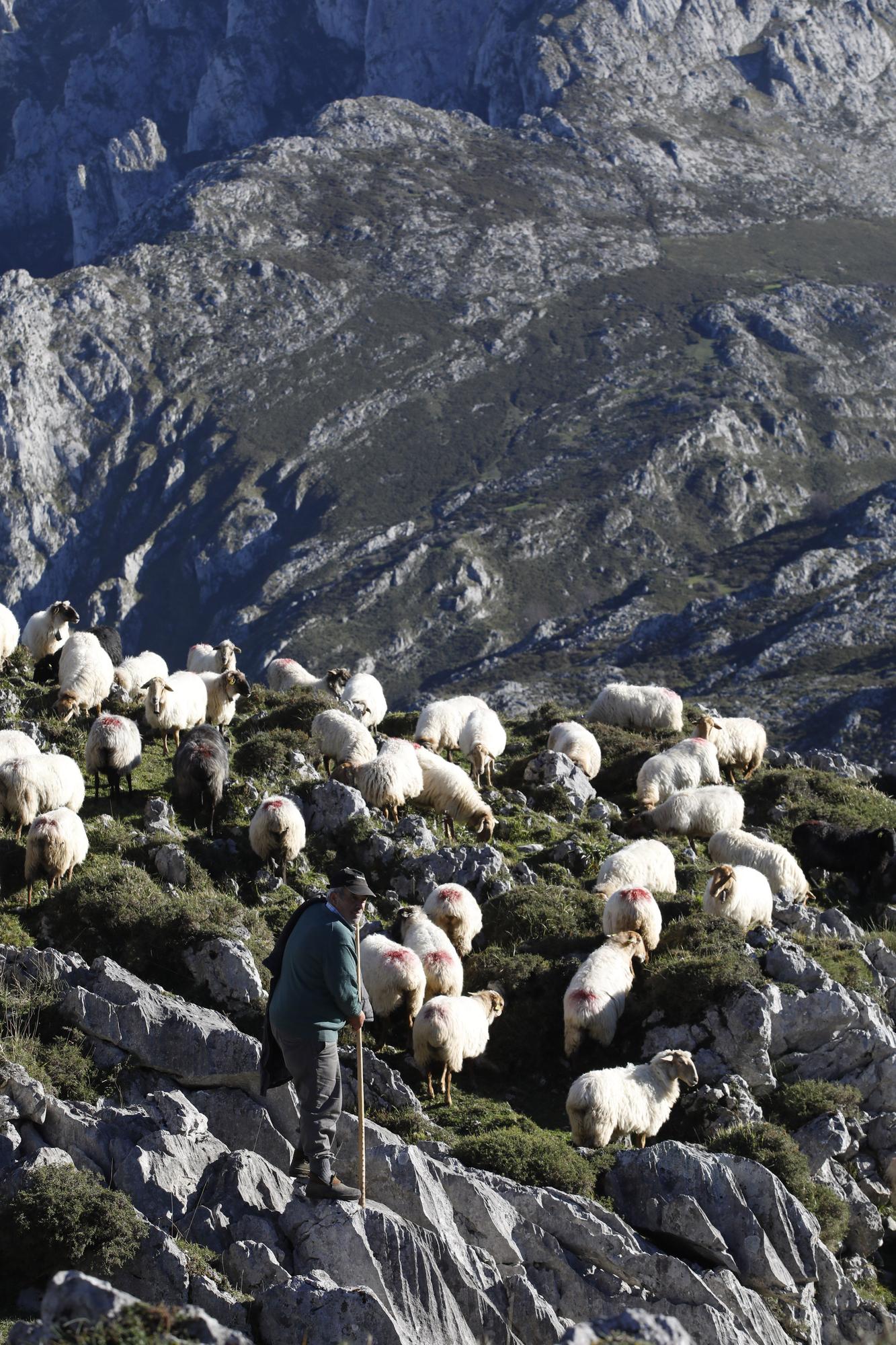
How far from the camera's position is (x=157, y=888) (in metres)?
19.1

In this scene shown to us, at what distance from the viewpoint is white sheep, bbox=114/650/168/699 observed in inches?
1148

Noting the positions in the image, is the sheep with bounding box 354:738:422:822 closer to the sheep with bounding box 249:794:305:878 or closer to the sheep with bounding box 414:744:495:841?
the sheep with bounding box 414:744:495:841

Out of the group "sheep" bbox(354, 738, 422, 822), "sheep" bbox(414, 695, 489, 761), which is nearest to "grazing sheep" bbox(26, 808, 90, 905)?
"sheep" bbox(354, 738, 422, 822)

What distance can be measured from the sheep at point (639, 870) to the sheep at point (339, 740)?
17.0ft

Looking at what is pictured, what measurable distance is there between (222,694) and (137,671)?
2533 millimetres

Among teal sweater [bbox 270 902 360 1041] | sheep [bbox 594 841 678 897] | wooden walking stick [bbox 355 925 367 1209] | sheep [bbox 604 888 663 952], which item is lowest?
sheep [bbox 594 841 678 897]

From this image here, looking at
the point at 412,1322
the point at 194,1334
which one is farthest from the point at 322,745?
the point at 194,1334

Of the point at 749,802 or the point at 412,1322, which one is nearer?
the point at 412,1322

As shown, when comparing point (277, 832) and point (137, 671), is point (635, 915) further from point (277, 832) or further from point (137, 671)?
point (137, 671)

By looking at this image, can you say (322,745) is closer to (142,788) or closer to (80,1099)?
(142,788)

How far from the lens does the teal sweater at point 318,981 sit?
40.6 ft

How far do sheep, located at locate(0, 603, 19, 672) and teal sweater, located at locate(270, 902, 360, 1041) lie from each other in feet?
58.8

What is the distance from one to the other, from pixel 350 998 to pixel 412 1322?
2.59 m

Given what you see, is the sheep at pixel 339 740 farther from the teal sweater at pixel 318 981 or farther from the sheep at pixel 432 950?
the teal sweater at pixel 318 981
